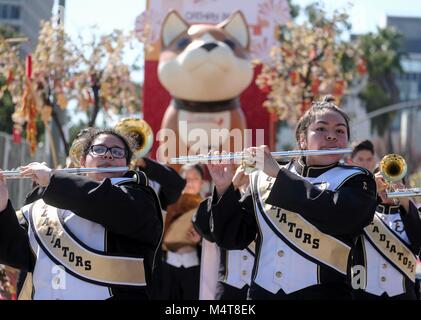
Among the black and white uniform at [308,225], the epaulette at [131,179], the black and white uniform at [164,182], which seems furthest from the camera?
the black and white uniform at [164,182]

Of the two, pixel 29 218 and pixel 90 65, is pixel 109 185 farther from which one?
pixel 90 65

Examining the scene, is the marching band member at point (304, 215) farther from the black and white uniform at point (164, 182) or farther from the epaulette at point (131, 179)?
the black and white uniform at point (164, 182)

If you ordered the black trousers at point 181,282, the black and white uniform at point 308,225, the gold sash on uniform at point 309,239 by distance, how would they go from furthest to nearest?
the black trousers at point 181,282, the gold sash on uniform at point 309,239, the black and white uniform at point 308,225

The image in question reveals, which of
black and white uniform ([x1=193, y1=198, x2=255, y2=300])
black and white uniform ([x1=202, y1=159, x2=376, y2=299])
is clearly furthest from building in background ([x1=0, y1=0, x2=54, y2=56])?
black and white uniform ([x1=202, y1=159, x2=376, y2=299])

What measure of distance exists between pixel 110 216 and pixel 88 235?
0.21 meters

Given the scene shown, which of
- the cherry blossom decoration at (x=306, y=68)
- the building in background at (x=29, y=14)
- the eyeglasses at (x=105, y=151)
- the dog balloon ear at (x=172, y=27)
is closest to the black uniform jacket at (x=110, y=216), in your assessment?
the eyeglasses at (x=105, y=151)

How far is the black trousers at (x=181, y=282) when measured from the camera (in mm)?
8258

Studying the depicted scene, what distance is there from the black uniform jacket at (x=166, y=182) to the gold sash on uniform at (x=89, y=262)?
2862 millimetres

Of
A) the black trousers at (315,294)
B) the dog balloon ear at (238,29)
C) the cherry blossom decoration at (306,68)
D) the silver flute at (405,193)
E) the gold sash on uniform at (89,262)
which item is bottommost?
the black trousers at (315,294)

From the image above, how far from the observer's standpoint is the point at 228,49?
1210 centimetres

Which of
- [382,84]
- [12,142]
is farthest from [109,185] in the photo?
[382,84]

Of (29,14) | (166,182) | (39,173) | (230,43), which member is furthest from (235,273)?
(29,14)

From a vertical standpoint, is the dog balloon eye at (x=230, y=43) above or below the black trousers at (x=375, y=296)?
above
